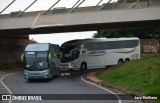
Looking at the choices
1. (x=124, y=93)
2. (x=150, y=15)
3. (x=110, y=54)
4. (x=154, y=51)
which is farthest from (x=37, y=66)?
(x=154, y=51)

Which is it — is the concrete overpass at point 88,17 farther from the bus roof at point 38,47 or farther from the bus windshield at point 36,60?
the bus windshield at point 36,60

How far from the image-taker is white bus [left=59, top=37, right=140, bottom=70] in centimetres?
4281

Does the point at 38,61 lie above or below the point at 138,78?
above

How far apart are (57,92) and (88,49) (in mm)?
20972

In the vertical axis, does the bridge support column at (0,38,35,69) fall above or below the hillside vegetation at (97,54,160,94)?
below

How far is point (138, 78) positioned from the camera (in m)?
27.2

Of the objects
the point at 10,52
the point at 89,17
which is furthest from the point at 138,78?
the point at 10,52

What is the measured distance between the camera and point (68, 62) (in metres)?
42.5

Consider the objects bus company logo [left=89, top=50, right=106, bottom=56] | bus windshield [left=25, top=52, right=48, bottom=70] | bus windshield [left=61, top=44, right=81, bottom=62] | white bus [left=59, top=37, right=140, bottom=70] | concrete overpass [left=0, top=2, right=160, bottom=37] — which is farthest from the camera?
bus company logo [left=89, top=50, right=106, bottom=56]

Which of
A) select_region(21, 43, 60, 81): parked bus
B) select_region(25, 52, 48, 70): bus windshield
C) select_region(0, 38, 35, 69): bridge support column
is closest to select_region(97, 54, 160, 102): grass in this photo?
select_region(21, 43, 60, 81): parked bus

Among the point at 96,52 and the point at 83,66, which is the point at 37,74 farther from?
the point at 96,52

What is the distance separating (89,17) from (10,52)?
1811 cm

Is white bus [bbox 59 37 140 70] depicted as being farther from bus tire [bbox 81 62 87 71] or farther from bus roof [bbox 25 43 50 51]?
bus roof [bbox 25 43 50 51]

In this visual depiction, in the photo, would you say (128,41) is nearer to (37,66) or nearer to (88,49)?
(88,49)
